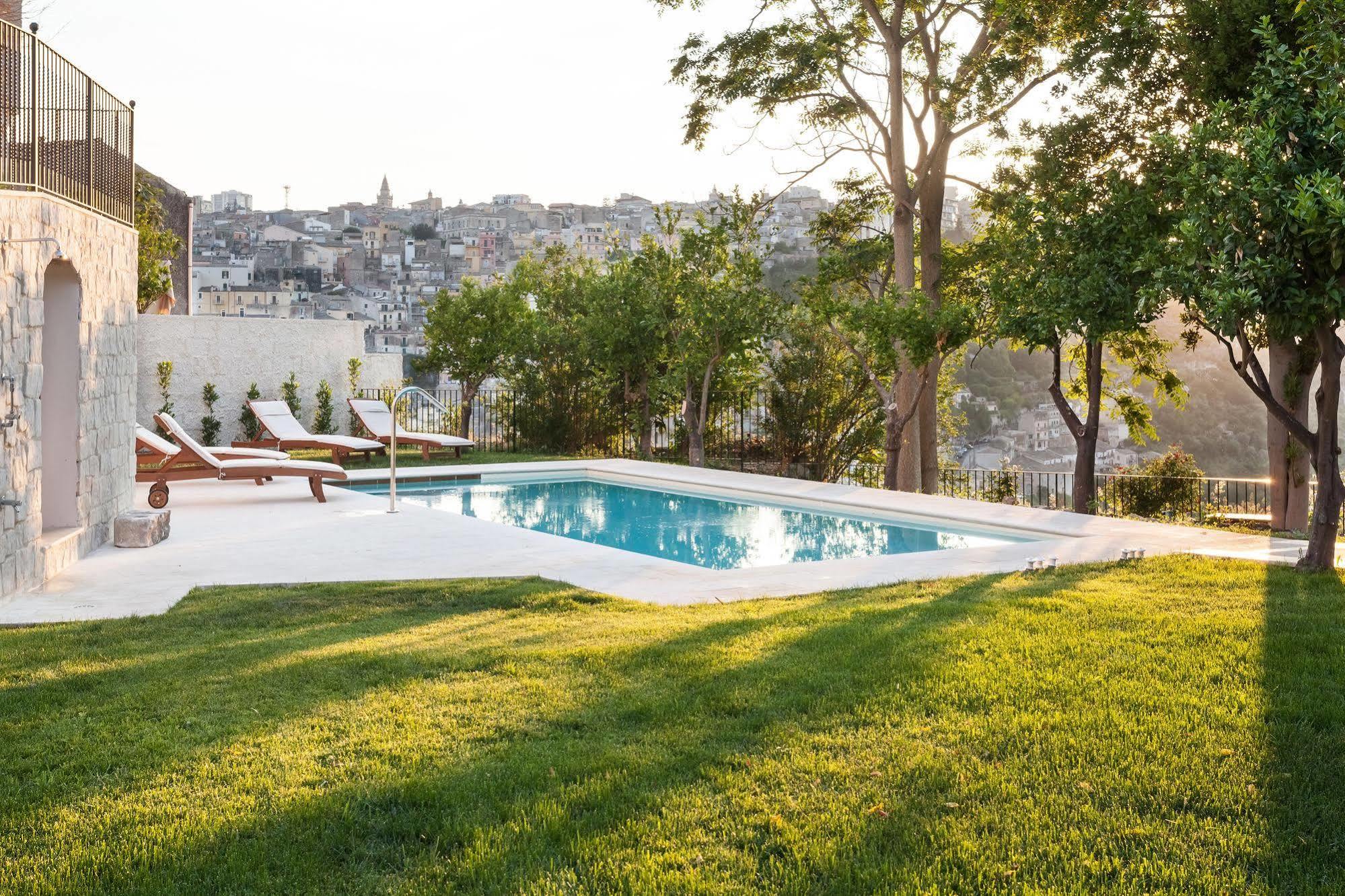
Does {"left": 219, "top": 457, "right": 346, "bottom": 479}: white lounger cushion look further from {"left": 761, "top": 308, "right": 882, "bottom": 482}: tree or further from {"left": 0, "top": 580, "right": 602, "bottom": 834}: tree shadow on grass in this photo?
{"left": 761, "top": 308, "right": 882, "bottom": 482}: tree

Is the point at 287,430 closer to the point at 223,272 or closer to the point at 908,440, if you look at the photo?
the point at 908,440

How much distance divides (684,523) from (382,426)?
6.83 meters

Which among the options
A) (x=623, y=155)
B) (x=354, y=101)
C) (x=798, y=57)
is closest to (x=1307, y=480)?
(x=798, y=57)

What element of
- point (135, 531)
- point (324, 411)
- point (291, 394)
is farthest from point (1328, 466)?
point (324, 411)

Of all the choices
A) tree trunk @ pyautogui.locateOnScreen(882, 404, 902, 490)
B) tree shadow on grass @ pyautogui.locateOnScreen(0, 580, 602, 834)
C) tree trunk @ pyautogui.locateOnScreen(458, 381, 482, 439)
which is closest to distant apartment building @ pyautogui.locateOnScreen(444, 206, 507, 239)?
tree trunk @ pyautogui.locateOnScreen(458, 381, 482, 439)

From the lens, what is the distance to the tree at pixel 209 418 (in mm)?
17422

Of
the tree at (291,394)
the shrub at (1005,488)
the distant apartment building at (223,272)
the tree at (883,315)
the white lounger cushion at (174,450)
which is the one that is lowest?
the shrub at (1005,488)

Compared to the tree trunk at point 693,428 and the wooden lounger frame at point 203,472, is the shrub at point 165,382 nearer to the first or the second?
the wooden lounger frame at point 203,472

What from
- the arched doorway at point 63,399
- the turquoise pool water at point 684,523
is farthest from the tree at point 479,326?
the arched doorway at point 63,399

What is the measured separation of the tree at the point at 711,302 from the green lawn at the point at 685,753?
10.5 metres

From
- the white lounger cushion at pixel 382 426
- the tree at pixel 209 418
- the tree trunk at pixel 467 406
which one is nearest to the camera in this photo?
the white lounger cushion at pixel 382 426

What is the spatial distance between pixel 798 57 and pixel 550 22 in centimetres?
605

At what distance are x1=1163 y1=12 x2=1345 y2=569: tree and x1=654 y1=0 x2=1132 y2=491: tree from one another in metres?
8.44

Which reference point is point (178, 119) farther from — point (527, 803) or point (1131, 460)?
point (527, 803)
